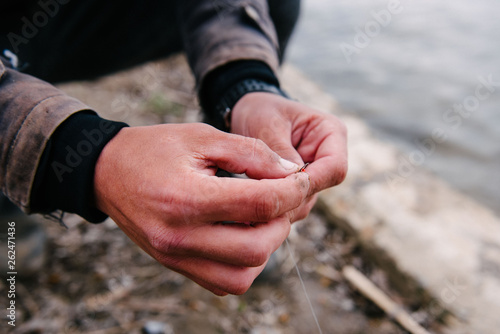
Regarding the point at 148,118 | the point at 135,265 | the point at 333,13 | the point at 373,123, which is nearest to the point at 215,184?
the point at 135,265

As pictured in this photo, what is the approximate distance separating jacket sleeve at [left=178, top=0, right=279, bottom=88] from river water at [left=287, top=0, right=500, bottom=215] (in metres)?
1.93

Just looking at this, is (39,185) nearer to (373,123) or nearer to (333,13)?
(373,123)

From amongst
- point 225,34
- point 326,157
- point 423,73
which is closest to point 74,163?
point 326,157

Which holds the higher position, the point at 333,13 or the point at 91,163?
the point at 91,163

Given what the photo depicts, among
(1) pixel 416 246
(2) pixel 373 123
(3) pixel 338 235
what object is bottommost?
(2) pixel 373 123

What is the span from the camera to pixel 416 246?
212cm

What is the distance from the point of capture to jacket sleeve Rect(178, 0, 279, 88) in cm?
168

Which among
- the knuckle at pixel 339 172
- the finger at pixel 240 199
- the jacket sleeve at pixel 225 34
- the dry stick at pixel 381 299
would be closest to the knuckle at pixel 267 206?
the finger at pixel 240 199

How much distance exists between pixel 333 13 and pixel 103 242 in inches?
284

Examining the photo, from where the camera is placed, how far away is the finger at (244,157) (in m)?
0.96

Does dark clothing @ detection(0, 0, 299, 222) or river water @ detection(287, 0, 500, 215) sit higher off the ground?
dark clothing @ detection(0, 0, 299, 222)

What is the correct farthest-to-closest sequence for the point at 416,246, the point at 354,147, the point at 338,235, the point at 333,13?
the point at 333,13, the point at 354,147, the point at 338,235, the point at 416,246

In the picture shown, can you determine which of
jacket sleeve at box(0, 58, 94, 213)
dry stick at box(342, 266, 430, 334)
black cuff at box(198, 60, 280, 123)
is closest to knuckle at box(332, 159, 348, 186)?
black cuff at box(198, 60, 280, 123)

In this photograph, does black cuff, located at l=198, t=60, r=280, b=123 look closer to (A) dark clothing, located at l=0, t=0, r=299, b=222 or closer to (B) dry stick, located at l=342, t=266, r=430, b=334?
(A) dark clothing, located at l=0, t=0, r=299, b=222
